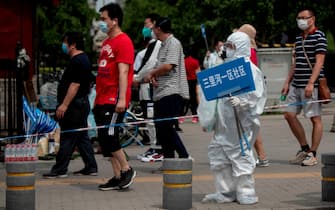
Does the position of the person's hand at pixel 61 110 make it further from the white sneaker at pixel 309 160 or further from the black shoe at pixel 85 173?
the white sneaker at pixel 309 160

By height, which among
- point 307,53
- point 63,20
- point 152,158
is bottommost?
point 152,158

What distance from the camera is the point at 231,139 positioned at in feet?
28.3

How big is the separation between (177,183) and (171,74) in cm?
263

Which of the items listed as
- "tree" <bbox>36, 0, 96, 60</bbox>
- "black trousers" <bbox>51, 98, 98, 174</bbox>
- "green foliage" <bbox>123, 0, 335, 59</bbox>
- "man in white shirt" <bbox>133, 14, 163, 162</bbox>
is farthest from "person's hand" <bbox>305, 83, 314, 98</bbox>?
"tree" <bbox>36, 0, 96, 60</bbox>

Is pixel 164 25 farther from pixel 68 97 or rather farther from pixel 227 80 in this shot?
pixel 227 80

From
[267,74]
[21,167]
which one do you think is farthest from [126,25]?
[21,167]

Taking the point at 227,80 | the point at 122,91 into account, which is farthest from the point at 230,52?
the point at 122,91

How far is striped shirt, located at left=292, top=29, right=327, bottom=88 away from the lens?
11102 millimetres

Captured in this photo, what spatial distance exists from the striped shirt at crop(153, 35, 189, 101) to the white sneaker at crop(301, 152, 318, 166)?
6.37ft

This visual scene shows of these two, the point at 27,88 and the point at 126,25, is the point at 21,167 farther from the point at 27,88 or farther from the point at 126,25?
the point at 126,25

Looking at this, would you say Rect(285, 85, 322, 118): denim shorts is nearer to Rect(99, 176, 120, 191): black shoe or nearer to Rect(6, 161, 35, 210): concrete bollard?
Rect(99, 176, 120, 191): black shoe

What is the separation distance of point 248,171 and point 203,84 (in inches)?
39.0

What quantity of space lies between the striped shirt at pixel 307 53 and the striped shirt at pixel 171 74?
1.62 metres

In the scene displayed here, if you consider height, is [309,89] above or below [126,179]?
above
